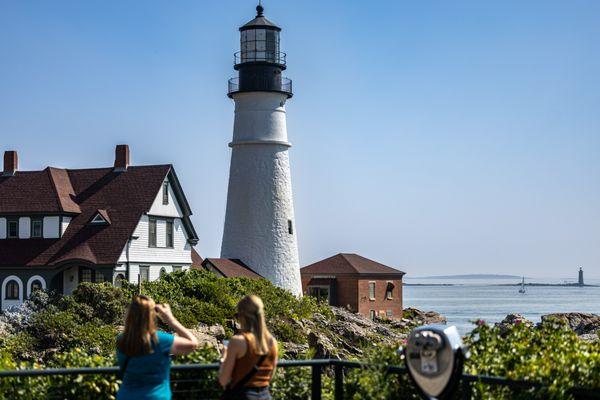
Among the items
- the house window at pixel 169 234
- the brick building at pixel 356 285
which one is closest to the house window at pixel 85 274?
the house window at pixel 169 234

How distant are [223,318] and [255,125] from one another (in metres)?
12.9

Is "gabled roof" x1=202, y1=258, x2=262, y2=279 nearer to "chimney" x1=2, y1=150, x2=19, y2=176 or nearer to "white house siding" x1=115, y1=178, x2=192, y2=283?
"white house siding" x1=115, y1=178, x2=192, y2=283

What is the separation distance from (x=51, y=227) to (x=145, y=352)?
124ft

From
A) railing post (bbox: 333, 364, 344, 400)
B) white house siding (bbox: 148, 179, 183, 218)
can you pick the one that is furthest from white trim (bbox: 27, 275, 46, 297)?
railing post (bbox: 333, 364, 344, 400)

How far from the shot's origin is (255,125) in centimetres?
4653

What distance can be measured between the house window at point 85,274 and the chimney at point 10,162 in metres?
7.51

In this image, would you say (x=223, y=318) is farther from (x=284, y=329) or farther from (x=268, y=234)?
(x=268, y=234)

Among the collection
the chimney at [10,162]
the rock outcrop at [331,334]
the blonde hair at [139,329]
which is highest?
the chimney at [10,162]

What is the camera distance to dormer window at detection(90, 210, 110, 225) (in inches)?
1719

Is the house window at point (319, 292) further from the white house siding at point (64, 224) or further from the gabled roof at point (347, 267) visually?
the white house siding at point (64, 224)

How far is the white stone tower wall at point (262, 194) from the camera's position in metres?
46.1

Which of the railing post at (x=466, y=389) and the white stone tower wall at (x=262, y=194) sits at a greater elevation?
the white stone tower wall at (x=262, y=194)

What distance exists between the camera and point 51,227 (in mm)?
44281

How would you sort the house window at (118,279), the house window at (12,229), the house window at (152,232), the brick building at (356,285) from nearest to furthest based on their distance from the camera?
the house window at (118,279) < the house window at (152,232) < the house window at (12,229) < the brick building at (356,285)
